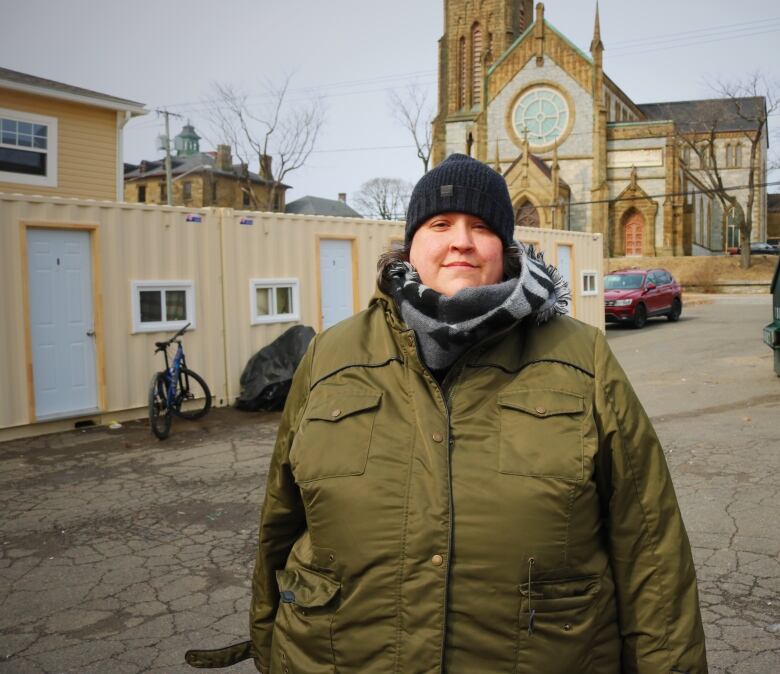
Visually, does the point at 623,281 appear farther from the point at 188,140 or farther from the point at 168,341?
the point at 188,140

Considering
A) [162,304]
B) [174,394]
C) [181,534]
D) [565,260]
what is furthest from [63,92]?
[181,534]

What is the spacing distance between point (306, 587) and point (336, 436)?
40cm

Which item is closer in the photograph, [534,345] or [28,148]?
[534,345]

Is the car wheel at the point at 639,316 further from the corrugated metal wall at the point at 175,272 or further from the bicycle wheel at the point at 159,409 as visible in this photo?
the bicycle wheel at the point at 159,409

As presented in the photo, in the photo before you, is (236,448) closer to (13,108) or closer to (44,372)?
(44,372)

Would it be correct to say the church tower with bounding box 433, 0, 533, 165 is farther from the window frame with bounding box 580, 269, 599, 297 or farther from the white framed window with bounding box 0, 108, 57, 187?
the white framed window with bounding box 0, 108, 57, 187

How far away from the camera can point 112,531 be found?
583 cm

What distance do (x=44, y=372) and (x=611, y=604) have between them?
30.8 ft

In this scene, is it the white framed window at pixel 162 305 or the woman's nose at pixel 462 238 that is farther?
the white framed window at pixel 162 305

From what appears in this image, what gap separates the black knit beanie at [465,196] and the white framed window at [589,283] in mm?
18776

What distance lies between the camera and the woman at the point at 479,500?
182cm

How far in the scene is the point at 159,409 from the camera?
9688mm

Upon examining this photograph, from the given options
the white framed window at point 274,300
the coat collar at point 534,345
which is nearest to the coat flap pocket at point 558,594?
Answer: the coat collar at point 534,345

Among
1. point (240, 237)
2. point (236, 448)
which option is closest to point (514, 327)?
point (236, 448)
